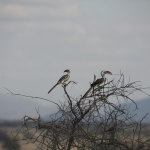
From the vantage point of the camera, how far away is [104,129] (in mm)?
9875

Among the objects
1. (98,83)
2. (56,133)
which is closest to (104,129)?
(56,133)

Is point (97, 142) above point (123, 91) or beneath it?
beneath

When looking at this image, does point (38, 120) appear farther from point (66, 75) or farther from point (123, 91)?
point (66, 75)

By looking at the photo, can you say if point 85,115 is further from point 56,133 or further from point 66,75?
point 66,75

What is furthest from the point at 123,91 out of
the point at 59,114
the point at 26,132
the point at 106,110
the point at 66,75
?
the point at 66,75

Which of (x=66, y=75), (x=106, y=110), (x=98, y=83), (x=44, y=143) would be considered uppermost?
(x=66, y=75)

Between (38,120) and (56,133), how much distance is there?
55 cm

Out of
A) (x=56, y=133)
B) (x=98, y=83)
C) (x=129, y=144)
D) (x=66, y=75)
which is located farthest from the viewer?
(x=66, y=75)

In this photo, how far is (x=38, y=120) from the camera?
995 centimetres

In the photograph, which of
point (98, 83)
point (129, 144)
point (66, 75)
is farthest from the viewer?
point (66, 75)

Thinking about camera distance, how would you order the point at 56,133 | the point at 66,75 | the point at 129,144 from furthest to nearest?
the point at 66,75, the point at 129,144, the point at 56,133

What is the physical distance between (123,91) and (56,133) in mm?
1531

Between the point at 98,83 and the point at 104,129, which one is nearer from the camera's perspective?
the point at 104,129

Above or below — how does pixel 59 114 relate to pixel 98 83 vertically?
below
